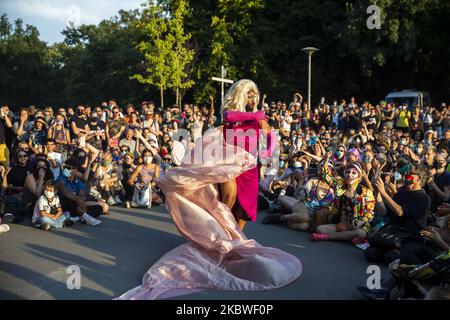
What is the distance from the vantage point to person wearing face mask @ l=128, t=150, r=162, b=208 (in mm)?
8734

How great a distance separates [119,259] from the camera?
543 centimetres

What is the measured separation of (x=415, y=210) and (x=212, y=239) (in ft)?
7.51

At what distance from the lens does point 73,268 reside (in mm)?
4922

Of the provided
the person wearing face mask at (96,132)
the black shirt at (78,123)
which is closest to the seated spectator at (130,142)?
the person wearing face mask at (96,132)

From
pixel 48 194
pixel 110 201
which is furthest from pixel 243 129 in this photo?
pixel 110 201

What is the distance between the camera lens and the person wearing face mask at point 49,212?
693 centimetres

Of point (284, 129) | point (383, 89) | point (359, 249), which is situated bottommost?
point (359, 249)

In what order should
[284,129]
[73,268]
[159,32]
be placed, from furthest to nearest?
[159,32]
[284,129]
[73,268]

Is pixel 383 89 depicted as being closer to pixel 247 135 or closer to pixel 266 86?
pixel 266 86

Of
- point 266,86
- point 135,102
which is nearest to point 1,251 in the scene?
point 266,86

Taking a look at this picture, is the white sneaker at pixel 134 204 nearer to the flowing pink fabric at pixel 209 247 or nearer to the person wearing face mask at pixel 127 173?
the person wearing face mask at pixel 127 173

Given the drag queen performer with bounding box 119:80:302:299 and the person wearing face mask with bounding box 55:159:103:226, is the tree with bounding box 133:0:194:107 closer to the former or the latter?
the person wearing face mask with bounding box 55:159:103:226

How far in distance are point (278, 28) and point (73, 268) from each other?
22.5m

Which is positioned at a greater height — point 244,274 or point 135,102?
point 135,102
